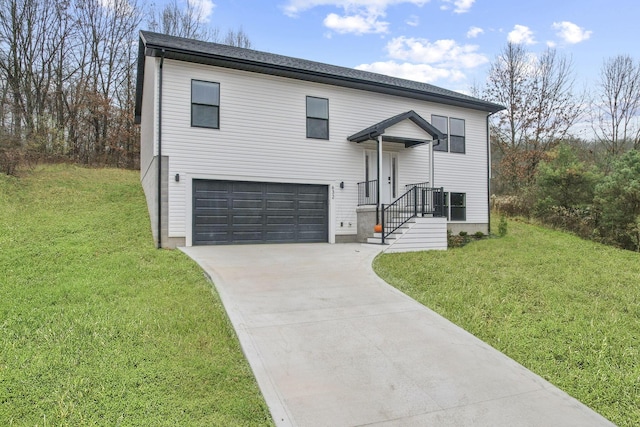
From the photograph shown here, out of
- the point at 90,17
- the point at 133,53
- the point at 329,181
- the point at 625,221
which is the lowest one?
the point at 625,221

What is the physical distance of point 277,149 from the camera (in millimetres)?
10742

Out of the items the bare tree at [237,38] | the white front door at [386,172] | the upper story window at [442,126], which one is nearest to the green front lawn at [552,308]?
the white front door at [386,172]

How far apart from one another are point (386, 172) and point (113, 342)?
997 cm

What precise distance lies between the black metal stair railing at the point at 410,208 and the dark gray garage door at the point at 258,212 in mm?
1888

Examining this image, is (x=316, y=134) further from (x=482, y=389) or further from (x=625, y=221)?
(x=625, y=221)

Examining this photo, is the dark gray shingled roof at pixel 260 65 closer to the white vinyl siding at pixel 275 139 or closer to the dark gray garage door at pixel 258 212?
the white vinyl siding at pixel 275 139

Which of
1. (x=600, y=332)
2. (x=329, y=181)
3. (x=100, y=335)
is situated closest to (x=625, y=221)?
(x=329, y=181)

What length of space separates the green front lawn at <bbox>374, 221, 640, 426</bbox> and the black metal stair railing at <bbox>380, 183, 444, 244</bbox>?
5.14 feet

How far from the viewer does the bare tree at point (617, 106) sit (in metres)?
20.0

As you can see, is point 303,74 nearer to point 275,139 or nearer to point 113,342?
point 275,139

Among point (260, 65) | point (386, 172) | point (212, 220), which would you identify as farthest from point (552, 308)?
point (260, 65)

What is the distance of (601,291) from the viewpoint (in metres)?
5.82

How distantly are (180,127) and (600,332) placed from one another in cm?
938

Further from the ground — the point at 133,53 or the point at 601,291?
the point at 133,53
